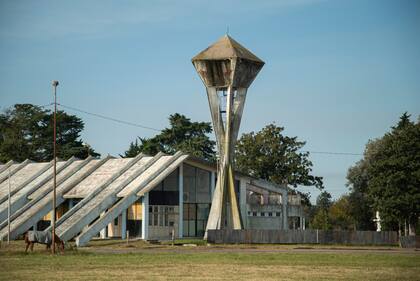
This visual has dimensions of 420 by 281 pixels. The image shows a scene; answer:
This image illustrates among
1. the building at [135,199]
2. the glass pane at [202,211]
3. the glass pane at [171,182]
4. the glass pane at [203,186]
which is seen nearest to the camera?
the building at [135,199]

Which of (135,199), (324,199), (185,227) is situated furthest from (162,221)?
(324,199)

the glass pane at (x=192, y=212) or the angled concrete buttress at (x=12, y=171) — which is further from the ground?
the angled concrete buttress at (x=12, y=171)

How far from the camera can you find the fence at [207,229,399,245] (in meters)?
56.7

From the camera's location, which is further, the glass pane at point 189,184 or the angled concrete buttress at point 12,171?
the angled concrete buttress at point 12,171

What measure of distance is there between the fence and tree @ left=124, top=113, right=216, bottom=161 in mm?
49224

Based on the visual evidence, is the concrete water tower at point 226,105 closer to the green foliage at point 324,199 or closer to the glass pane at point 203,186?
the glass pane at point 203,186

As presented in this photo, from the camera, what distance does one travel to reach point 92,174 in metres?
71.0

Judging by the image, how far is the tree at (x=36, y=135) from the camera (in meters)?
108

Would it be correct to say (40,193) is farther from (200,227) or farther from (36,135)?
(36,135)

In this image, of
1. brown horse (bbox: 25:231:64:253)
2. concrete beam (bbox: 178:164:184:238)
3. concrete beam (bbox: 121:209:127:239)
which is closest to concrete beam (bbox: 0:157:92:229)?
concrete beam (bbox: 121:209:127:239)

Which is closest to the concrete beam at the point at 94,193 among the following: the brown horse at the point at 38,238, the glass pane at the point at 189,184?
the glass pane at the point at 189,184

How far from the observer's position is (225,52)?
2339 inches

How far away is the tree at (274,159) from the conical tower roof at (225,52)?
2913 centimetres

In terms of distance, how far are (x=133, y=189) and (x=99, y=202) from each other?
113 inches
